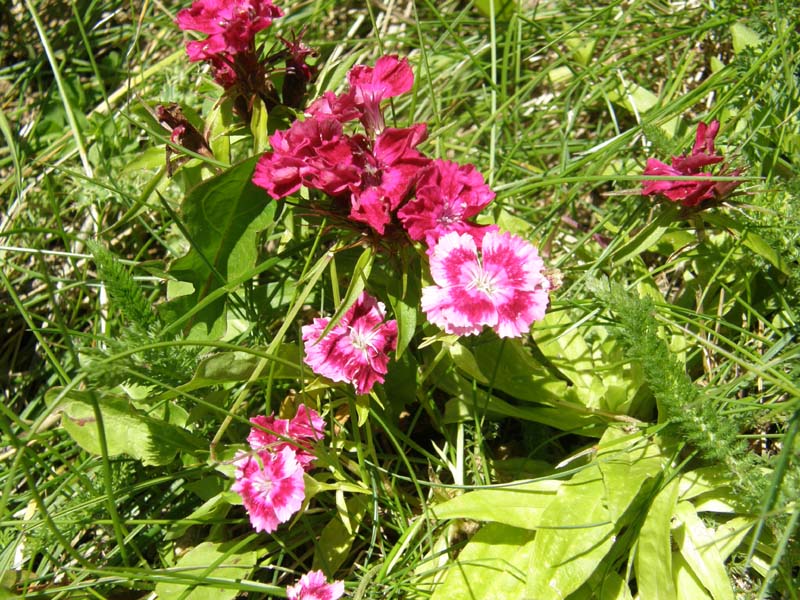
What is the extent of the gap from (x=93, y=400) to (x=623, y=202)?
166 cm

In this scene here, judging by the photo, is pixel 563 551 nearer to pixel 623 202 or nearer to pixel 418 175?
pixel 418 175

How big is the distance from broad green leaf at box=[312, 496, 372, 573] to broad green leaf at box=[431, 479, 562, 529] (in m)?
0.22

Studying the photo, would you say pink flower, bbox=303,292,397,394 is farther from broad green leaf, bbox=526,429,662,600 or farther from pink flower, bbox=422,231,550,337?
broad green leaf, bbox=526,429,662,600

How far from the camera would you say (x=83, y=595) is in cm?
181

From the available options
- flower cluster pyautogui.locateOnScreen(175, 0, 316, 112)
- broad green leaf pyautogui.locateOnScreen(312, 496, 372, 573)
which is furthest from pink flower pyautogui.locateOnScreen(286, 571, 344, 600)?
flower cluster pyautogui.locateOnScreen(175, 0, 316, 112)

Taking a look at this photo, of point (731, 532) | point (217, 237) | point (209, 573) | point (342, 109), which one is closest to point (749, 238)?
point (731, 532)

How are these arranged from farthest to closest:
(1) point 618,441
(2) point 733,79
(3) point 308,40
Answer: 1. (3) point 308,40
2. (2) point 733,79
3. (1) point 618,441

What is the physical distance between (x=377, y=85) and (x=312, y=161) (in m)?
0.25

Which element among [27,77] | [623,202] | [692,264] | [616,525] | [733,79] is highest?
[27,77]

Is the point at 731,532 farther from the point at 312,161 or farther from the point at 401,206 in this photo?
the point at 312,161

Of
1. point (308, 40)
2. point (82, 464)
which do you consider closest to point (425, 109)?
point (308, 40)

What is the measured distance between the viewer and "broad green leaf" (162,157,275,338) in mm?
Answer: 1771

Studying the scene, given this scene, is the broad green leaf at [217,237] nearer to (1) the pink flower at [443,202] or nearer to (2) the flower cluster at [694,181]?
(1) the pink flower at [443,202]

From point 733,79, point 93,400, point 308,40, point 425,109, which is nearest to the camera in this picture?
point 93,400
